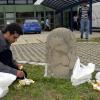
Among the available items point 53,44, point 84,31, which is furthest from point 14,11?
point 53,44

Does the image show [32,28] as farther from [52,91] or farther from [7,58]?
[52,91]

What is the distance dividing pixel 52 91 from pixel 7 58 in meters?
0.95

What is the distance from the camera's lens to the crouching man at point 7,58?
623 centimetres

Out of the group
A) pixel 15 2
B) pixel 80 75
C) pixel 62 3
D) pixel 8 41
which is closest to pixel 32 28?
pixel 62 3

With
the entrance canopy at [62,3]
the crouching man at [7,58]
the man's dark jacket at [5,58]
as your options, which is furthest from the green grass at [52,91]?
the entrance canopy at [62,3]

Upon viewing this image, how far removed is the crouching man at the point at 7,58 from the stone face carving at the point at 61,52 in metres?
1.14

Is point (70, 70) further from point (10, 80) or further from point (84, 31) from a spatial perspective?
point (84, 31)

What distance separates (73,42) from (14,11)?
37.5 m

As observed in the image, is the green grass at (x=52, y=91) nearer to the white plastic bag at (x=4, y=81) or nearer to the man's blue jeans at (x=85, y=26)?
the white plastic bag at (x=4, y=81)

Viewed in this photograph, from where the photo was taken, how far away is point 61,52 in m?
7.90

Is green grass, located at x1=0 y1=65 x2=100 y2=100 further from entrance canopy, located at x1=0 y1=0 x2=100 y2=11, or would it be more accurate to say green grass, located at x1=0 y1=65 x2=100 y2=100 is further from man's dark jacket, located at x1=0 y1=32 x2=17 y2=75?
entrance canopy, located at x1=0 y1=0 x2=100 y2=11

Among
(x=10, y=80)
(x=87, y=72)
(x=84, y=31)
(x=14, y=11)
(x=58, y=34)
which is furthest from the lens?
(x=14, y=11)

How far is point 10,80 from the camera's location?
6277 millimetres

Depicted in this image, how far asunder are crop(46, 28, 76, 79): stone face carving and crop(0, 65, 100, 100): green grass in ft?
1.13
